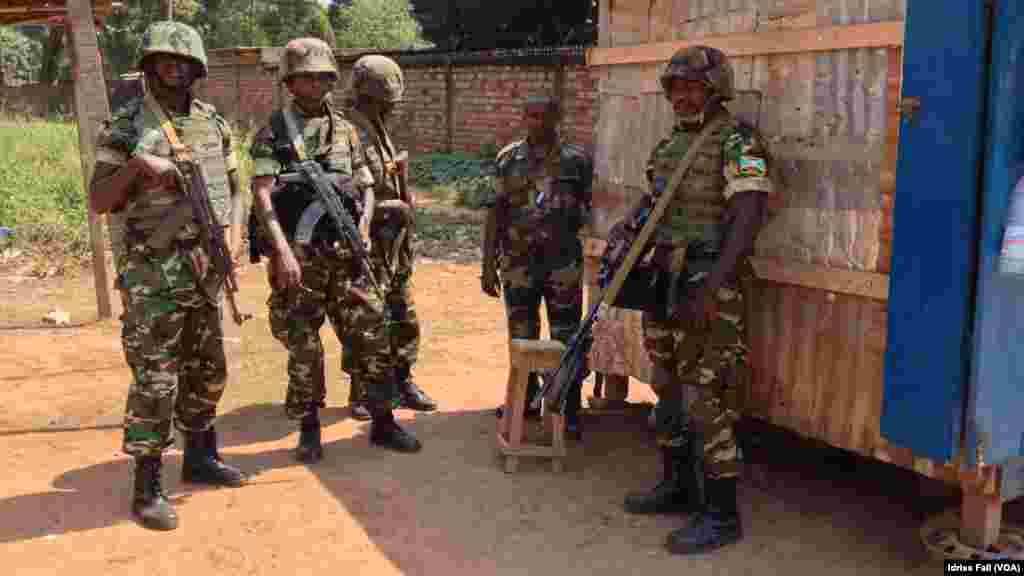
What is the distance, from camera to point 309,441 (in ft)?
17.0

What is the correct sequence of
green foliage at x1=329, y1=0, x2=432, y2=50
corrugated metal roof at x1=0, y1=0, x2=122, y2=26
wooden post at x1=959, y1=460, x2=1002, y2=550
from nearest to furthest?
wooden post at x1=959, y1=460, x2=1002, y2=550
corrugated metal roof at x1=0, y1=0, x2=122, y2=26
green foliage at x1=329, y1=0, x2=432, y2=50

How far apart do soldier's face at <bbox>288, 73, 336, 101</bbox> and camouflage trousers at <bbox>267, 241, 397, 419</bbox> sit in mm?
786

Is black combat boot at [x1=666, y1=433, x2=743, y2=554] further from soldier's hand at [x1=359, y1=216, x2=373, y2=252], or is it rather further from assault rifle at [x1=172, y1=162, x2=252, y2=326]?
assault rifle at [x1=172, y1=162, x2=252, y2=326]

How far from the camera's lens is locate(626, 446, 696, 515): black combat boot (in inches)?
178

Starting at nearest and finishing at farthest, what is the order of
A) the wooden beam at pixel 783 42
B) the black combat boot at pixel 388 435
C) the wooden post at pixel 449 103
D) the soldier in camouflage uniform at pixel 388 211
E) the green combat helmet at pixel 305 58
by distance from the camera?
the wooden beam at pixel 783 42 → the green combat helmet at pixel 305 58 → the black combat boot at pixel 388 435 → the soldier in camouflage uniform at pixel 388 211 → the wooden post at pixel 449 103

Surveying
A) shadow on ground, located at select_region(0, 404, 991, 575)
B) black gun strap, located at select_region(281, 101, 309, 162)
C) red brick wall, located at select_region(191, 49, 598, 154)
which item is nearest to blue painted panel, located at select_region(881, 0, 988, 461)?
shadow on ground, located at select_region(0, 404, 991, 575)

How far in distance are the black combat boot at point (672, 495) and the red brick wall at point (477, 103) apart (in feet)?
32.7

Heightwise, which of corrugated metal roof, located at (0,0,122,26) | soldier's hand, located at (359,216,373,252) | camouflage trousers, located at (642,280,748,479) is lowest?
camouflage trousers, located at (642,280,748,479)

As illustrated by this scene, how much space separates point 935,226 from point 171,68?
316 centimetres

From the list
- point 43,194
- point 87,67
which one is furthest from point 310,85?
point 43,194

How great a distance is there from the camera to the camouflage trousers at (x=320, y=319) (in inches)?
193

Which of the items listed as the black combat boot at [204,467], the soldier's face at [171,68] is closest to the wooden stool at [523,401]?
the black combat boot at [204,467]

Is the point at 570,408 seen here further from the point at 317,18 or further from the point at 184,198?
the point at 317,18

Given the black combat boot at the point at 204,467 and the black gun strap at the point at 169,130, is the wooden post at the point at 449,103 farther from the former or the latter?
the black gun strap at the point at 169,130
